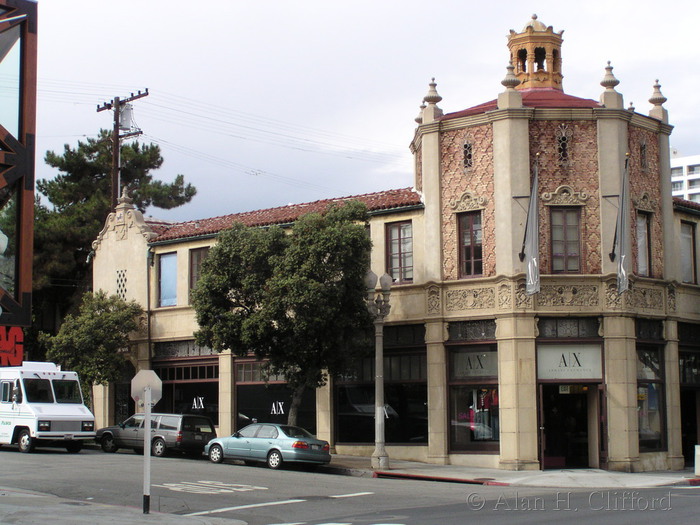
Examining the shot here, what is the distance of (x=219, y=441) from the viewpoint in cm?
2775

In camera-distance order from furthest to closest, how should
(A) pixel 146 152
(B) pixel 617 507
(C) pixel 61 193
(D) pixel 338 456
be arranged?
(A) pixel 146 152
(C) pixel 61 193
(D) pixel 338 456
(B) pixel 617 507

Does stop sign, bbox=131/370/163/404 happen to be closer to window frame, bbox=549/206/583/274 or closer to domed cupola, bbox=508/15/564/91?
window frame, bbox=549/206/583/274

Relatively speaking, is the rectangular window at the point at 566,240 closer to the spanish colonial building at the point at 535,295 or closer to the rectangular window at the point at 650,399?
the spanish colonial building at the point at 535,295

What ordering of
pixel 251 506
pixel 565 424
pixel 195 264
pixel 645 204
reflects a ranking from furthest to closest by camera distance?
pixel 195 264 < pixel 645 204 < pixel 565 424 < pixel 251 506

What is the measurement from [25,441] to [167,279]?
846 centimetres

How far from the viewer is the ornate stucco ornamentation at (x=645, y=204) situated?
28.5m

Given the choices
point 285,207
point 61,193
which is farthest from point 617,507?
point 61,193

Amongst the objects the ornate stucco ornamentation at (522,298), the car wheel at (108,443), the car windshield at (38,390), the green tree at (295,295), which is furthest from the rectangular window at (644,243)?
the car windshield at (38,390)

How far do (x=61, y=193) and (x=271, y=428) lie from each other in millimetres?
27706

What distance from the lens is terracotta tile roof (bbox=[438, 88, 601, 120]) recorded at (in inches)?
1120

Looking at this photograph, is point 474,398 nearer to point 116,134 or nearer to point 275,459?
point 275,459

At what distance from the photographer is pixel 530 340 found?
88.9ft

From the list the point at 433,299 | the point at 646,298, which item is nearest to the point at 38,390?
the point at 433,299

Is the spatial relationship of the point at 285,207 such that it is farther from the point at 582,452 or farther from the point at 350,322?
the point at 582,452
